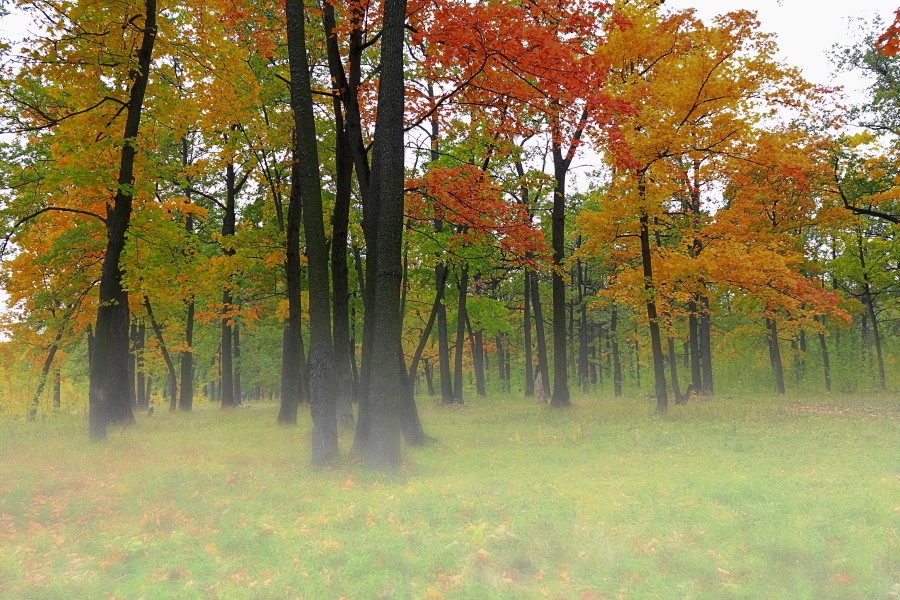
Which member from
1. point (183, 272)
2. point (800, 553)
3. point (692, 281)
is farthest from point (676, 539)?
point (183, 272)

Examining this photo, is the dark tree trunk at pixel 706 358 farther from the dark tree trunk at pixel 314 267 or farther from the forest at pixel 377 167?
the dark tree trunk at pixel 314 267

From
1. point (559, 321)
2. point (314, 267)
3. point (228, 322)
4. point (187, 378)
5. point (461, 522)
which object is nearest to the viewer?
point (461, 522)

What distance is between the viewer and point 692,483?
24.7 ft

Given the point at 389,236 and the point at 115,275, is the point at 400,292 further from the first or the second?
the point at 115,275

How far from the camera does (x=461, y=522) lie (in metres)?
6.21

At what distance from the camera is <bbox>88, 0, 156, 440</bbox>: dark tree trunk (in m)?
11.8

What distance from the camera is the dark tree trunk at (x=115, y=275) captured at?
463 inches

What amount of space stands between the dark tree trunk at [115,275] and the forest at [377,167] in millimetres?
59

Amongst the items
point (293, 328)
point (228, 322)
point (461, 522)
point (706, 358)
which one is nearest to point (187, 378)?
point (228, 322)

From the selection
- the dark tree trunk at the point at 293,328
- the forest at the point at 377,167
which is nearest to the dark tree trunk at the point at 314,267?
the forest at the point at 377,167

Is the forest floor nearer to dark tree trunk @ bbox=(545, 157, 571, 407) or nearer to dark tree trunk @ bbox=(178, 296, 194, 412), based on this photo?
dark tree trunk @ bbox=(545, 157, 571, 407)

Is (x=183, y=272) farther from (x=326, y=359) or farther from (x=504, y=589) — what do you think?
(x=504, y=589)

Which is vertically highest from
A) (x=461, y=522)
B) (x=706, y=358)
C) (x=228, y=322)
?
(x=228, y=322)

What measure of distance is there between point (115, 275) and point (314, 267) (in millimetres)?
5949
